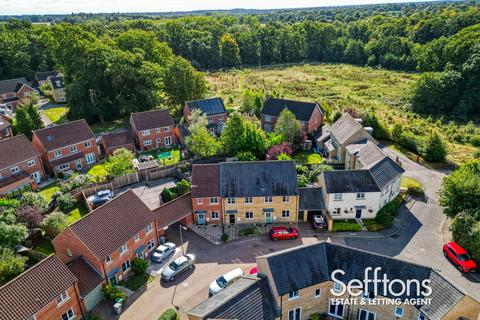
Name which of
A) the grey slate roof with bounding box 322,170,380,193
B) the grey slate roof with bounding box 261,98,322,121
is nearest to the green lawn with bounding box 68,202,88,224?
the grey slate roof with bounding box 322,170,380,193

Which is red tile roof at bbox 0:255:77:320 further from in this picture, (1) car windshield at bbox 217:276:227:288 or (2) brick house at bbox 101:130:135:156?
(2) brick house at bbox 101:130:135:156

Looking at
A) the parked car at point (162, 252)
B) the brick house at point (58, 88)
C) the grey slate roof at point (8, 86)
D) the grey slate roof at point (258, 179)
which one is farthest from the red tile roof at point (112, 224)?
the grey slate roof at point (8, 86)

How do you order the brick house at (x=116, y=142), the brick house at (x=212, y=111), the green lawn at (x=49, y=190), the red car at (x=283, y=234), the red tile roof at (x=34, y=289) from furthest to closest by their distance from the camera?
1. the brick house at (x=212, y=111)
2. the brick house at (x=116, y=142)
3. the green lawn at (x=49, y=190)
4. the red car at (x=283, y=234)
5. the red tile roof at (x=34, y=289)

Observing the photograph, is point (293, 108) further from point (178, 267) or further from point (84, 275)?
point (84, 275)

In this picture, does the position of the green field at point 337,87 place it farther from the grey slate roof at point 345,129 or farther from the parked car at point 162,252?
the parked car at point 162,252

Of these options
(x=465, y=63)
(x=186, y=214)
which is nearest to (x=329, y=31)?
(x=465, y=63)

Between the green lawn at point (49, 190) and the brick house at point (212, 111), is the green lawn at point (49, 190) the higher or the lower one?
the lower one
